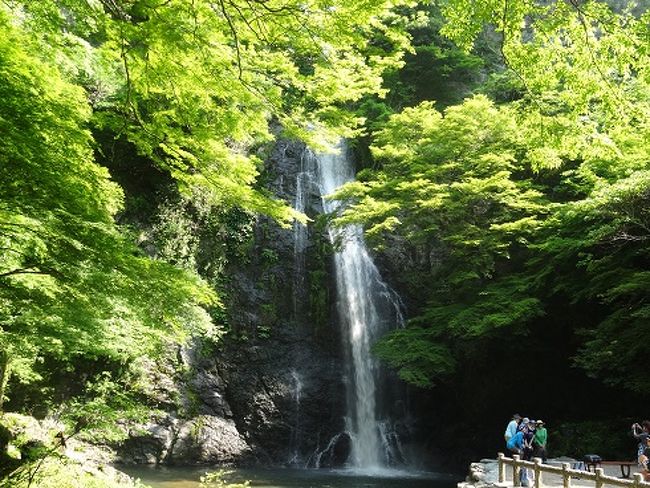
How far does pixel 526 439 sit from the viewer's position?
37.0 ft

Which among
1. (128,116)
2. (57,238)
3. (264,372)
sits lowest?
(264,372)

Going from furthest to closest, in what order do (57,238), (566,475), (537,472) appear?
(537,472), (566,475), (57,238)

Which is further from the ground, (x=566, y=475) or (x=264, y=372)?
(x=264, y=372)

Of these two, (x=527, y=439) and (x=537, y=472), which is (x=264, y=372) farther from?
(x=537, y=472)

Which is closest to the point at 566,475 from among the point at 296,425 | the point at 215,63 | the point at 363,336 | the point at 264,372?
the point at 215,63

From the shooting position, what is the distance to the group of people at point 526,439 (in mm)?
10609

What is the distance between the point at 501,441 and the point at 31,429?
44.9 ft

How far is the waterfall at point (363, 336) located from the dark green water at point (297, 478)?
5.31ft

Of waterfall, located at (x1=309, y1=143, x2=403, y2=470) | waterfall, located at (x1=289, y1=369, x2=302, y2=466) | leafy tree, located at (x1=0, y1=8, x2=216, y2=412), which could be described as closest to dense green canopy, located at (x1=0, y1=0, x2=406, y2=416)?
leafy tree, located at (x1=0, y1=8, x2=216, y2=412)

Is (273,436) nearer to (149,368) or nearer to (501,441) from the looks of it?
(149,368)

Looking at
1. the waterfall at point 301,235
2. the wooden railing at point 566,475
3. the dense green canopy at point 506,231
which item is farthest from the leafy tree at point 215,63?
the waterfall at point 301,235

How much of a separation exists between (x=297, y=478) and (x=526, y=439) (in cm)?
662

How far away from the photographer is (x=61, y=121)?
4535 millimetres

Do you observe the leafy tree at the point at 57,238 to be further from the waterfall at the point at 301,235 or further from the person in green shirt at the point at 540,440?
the waterfall at the point at 301,235
